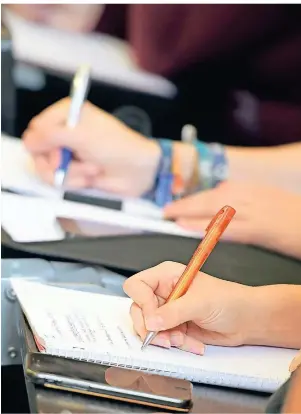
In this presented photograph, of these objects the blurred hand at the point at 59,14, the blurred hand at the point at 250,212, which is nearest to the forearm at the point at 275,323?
the blurred hand at the point at 250,212

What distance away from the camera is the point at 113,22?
3.74 ft

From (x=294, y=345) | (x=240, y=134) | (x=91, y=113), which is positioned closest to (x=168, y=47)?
(x=240, y=134)

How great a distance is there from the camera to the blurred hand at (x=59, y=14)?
1.08m

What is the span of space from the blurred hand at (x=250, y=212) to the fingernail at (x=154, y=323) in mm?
154

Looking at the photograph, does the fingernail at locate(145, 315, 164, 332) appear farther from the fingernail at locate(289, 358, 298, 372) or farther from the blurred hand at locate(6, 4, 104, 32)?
the blurred hand at locate(6, 4, 104, 32)

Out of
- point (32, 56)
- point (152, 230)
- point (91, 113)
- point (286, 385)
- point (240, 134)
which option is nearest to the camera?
point (286, 385)

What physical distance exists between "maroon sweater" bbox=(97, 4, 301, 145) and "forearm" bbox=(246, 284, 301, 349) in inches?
24.2

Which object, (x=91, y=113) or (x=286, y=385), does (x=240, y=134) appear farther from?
(x=286, y=385)

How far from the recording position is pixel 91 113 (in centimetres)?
71

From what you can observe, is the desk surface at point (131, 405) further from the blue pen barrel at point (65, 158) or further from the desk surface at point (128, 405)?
the blue pen barrel at point (65, 158)

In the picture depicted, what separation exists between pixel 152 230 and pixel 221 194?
7cm

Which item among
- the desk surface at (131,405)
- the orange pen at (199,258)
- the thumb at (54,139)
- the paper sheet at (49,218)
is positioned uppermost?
the thumb at (54,139)

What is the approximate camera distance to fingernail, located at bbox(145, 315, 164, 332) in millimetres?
421

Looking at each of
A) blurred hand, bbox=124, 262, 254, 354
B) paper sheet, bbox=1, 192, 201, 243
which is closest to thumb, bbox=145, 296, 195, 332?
blurred hand, bbox=124, 262, 254, 354
